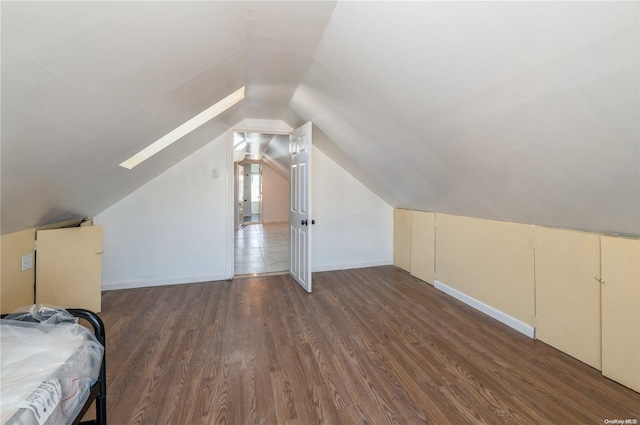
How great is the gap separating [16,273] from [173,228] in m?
1.56

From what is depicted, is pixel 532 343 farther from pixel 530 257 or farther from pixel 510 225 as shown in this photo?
pixel 510 225

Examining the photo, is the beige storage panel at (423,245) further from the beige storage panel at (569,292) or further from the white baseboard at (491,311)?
the beige storage panel at (569,292)

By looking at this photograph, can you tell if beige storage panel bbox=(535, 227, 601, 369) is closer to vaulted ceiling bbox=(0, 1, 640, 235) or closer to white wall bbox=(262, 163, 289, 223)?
vaulted ceiling bbox=(0, 1, 640, 235)

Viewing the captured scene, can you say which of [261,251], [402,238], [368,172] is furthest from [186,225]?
[402,238]

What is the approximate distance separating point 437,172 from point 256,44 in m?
1.89

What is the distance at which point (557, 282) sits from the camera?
2225mm

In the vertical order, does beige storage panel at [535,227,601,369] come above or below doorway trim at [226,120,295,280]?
below

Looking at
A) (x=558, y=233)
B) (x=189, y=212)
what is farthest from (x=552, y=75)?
(x=189, y=212)

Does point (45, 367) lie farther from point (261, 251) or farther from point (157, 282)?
point (261, 251)

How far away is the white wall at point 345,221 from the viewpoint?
4316 millimetres

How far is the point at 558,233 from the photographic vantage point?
7.26 ft

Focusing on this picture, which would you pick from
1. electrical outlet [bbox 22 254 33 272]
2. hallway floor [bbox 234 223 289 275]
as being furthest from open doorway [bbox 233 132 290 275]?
electrical outlet [bbox 22 254 33 272]

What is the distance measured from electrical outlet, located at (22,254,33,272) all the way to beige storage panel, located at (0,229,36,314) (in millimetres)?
17

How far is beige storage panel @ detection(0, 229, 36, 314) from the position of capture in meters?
2.09
